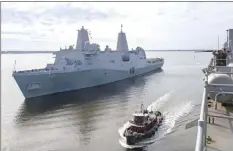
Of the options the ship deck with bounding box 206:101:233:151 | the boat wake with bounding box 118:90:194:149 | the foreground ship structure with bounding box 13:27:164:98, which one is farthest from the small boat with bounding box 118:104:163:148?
the foreground ship structure with bounding box 13:27:164:98

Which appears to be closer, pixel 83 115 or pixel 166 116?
pixel 166 116

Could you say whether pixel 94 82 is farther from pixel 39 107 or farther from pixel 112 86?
pixel 39 107

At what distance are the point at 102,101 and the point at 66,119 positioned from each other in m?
9.91

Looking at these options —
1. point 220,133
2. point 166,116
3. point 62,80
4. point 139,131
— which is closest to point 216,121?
point 220,133

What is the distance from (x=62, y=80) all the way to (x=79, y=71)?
11.4 ft

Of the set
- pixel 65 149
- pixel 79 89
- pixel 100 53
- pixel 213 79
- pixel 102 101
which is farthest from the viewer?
pixel 100 53

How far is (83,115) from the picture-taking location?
107 feet

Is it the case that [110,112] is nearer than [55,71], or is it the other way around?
[110,112]

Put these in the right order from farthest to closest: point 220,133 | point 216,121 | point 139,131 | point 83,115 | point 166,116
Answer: point 83,115 → point 166,116 → point 139,131 → point 216,121 → point 220,133

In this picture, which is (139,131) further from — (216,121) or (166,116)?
(216,121)

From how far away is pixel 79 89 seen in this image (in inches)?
1924

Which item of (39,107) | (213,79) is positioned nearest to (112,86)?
(39,107)

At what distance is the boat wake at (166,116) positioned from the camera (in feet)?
74.4

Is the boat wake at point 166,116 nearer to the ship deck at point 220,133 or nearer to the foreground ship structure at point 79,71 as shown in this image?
the ship deck at point 220,133
